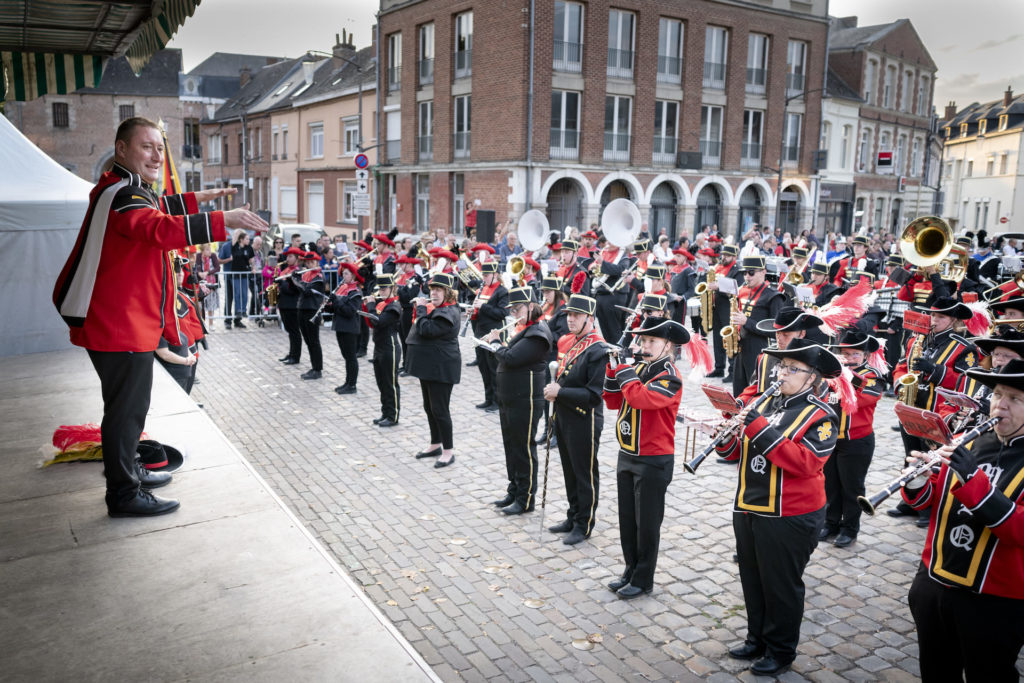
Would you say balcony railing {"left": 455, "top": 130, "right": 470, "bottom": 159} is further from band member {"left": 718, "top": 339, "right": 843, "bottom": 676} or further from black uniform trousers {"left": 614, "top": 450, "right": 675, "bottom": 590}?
band member {"left": 718, "top": 339, "right": 843, "bottom": 676}

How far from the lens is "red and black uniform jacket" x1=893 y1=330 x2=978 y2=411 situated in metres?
7.16

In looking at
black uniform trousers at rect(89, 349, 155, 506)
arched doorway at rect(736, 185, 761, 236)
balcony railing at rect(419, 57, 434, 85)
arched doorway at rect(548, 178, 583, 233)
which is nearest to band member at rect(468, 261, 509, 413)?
black uniform trousers at rect(89, 349, 155, 506)

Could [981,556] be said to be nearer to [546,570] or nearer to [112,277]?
[546,570]

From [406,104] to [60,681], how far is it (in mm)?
34674

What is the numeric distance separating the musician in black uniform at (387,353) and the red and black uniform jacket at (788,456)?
6579mm

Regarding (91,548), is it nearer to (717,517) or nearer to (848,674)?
(848,674)

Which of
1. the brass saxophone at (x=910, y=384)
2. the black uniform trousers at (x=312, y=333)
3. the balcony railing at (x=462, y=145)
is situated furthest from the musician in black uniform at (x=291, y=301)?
the balcony railing at (x=462, y=145)

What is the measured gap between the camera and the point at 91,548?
150 inches

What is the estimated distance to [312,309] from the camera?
13.4m

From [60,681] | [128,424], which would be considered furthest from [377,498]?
[60,681]

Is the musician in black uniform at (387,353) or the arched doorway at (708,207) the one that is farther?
the arched doorway at (708,207)

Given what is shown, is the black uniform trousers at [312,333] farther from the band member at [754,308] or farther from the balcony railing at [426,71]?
the balcony railing at [426,71]

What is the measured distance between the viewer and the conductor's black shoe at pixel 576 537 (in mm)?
6914

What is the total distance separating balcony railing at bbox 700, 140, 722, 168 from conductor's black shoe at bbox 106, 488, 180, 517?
32920 millimetres
